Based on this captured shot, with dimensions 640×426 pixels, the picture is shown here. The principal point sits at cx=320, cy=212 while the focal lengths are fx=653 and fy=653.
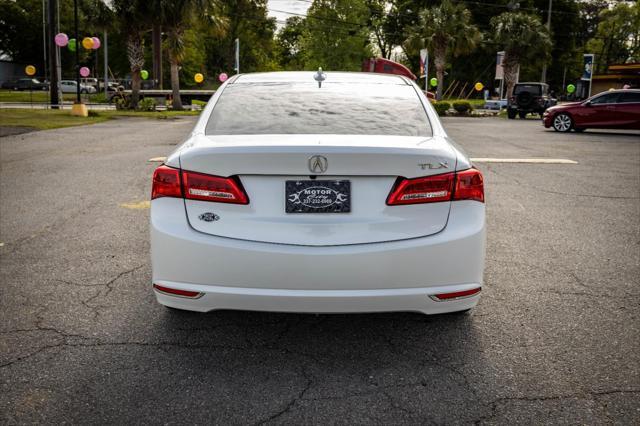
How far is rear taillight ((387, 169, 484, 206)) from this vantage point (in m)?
3.20

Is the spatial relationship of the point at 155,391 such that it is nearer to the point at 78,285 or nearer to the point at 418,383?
the point at 418,383

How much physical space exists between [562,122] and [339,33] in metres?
53.1

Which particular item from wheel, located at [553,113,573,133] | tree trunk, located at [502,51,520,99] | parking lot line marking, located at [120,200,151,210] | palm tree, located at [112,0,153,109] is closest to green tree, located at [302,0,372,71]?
tree trunk, located at [502,51,520,99]

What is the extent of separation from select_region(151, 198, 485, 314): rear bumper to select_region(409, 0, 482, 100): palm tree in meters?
47.9

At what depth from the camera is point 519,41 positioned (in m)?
48.8

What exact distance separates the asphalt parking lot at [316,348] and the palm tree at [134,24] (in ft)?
100.0

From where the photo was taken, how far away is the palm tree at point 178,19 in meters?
34.8

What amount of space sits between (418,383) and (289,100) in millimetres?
1902

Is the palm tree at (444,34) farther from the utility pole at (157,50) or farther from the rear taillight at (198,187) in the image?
the rear taillight at (198,187)

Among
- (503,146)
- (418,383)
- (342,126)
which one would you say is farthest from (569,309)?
(503,146)

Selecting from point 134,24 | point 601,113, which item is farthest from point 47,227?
point 134,24

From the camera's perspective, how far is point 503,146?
1656 cm

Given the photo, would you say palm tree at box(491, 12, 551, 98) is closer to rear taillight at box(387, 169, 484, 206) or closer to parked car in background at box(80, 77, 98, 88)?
parked car in background at box(80, 77, 98, 88)

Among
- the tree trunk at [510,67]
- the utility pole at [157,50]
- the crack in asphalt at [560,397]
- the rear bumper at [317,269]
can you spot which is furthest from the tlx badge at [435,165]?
the tree trunk at [510,67]
